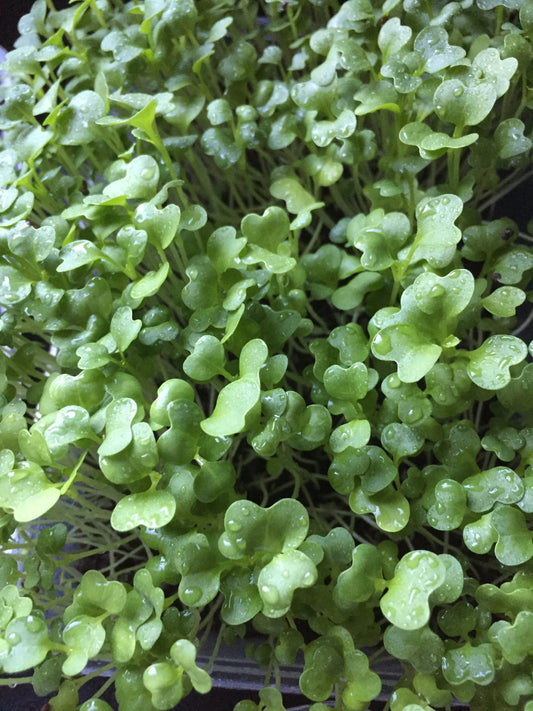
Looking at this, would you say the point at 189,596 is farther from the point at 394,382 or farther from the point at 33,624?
the point at 394,382

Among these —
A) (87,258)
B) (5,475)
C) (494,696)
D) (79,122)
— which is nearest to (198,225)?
(87,258)

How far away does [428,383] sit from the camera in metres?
0.62

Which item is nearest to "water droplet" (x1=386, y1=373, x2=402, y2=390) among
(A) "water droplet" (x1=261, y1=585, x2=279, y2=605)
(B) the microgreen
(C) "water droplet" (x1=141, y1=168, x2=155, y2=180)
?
(B) the microgreen

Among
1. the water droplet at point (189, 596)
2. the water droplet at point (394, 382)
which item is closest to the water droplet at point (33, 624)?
the water droplet at point (189, 596)

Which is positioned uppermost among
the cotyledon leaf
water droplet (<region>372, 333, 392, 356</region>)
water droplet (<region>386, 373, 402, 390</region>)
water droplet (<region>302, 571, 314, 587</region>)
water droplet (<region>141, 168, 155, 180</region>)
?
water droplet (<region>141, 168, 155, 180</region>)

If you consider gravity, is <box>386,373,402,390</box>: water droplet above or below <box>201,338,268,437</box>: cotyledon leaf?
below

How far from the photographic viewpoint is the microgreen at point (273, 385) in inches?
21.9

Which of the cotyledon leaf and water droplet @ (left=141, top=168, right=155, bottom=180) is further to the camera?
water droplet @ (left=141, top=168, right=155, bottom=180)

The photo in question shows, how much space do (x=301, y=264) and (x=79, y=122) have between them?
0.36 meters

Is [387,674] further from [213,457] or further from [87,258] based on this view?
[87,258]

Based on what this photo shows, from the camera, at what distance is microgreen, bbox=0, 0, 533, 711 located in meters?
0.56

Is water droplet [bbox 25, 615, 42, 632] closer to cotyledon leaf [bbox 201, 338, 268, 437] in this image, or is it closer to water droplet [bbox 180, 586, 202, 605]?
water droplet [bbox 180, 586, 202, 605]

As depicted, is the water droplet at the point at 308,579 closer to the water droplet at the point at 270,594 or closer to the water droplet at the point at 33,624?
the water droplet at the point at 270,594

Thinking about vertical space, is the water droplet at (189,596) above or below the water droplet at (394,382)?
below
